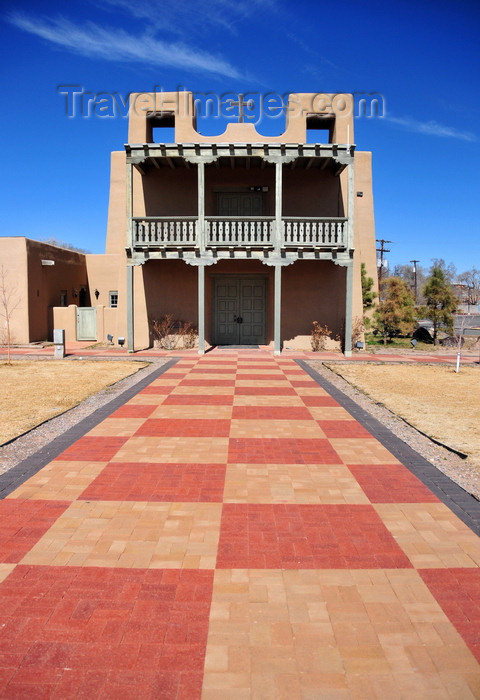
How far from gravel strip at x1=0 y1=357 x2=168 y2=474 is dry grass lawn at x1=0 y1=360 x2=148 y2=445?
0.15m

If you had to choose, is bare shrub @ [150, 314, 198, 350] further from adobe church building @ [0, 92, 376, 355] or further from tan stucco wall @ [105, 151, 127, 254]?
tan stucco wall @ [105, 151, 127, 254]

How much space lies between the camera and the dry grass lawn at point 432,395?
7195 mm

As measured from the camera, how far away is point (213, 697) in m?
2.42

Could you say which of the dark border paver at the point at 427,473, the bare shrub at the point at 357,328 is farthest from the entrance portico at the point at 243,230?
the dark border paver at the point at 427,473

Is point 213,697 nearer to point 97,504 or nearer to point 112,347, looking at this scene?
point 97,504

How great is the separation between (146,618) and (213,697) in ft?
2.46

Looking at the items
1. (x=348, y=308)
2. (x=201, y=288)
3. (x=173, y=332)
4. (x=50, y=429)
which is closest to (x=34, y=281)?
(x=173, y=332)

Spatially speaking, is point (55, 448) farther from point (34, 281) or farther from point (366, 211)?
point (366, 211)

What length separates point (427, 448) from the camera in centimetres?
648

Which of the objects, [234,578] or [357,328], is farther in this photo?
[357,328]

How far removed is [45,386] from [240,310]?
9294mm

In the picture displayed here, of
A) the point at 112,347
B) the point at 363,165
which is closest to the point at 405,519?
the point at 112,347

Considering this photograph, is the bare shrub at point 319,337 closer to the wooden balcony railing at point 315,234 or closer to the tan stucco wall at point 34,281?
the wooden balcony railing at point 315,234

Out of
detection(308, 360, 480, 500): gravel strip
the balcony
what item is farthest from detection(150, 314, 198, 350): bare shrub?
detection(308, 360, 480, 500): gravel strip
